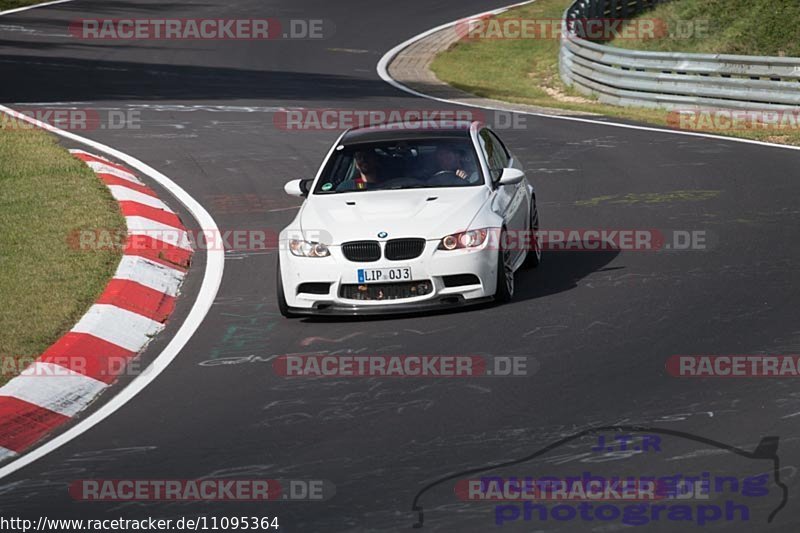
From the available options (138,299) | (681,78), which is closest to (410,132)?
(138,299)

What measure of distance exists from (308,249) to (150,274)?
217 cm

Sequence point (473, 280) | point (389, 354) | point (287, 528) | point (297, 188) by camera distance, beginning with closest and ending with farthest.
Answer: point (287, 528), point (389, 354), point (473, 280), point (297, 188)

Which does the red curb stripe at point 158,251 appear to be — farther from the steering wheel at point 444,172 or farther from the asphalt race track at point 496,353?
the steering wheel at point 444,172

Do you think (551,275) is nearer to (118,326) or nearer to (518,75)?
(118,326)

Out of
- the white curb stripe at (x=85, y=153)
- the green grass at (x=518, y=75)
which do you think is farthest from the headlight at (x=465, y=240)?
the green grass at (x=518, y=75)

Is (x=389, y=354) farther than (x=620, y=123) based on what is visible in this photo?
No

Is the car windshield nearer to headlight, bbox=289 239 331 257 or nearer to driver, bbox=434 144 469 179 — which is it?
driver, bbox=434 144 469 179

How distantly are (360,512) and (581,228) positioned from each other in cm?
809

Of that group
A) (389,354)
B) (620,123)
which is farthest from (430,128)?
(620,123)

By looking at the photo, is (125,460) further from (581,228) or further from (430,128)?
(581,228)

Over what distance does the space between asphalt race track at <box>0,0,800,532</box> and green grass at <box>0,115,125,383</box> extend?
3.02 ft

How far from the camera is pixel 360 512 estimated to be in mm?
6969

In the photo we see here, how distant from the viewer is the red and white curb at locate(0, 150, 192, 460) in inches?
364

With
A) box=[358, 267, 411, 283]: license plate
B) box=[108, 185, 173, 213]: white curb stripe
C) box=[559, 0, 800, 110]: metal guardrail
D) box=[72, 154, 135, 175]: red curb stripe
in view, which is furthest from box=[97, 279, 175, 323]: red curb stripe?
box=[559, 0, 800, 110]: metal guardrail
